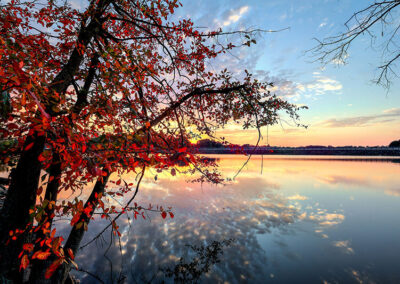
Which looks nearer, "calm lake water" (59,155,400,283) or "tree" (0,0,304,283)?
"tree" (0,0,304,283)

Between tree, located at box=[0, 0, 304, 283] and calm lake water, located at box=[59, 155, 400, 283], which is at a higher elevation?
tree, located at box=[0, 0, 304, 283]

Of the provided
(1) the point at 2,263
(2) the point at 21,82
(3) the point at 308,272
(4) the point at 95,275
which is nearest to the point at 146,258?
(4) the point at 95,275

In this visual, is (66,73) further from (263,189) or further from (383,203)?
(383,203)

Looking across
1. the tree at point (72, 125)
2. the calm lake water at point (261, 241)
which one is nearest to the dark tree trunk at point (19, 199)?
the tree at point (72, 125)

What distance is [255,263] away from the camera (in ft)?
26.6

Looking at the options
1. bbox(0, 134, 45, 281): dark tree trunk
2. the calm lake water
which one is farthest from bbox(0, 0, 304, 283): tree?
the calm lake water

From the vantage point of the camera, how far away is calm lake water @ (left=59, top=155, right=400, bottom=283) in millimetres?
7453

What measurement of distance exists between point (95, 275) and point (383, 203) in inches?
973

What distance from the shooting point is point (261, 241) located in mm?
10023

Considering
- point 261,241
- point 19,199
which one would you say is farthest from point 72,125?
point 261,241

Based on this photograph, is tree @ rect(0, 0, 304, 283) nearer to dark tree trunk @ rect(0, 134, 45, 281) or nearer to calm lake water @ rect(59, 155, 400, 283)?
dark tree trunk @ rect(0, 134, 45, 281)

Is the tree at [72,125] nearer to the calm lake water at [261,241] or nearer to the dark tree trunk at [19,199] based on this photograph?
the dark tree trunk at [19,199]

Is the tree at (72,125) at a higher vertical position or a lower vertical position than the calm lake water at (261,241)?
higher

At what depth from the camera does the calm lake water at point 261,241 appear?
24.5 feet
